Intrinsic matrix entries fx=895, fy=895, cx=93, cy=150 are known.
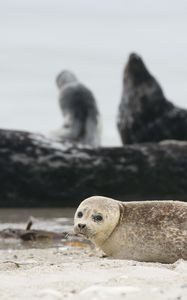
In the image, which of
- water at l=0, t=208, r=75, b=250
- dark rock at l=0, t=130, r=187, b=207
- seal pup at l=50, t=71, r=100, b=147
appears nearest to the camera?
water at l=0, t=208, r=75, b=250

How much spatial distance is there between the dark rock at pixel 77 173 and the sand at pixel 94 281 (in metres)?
5.55

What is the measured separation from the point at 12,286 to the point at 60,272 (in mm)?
446

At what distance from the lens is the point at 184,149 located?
11.1 meters

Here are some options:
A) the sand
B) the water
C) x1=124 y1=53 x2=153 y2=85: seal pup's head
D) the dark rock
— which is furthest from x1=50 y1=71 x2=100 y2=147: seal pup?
the sand

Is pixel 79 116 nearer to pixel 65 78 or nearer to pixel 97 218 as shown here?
pixel 65 78

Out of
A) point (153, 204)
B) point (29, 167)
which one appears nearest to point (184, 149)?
point (29, 167)

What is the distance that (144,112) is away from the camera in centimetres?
1388

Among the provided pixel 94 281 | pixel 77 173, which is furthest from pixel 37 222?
pixel 94 281

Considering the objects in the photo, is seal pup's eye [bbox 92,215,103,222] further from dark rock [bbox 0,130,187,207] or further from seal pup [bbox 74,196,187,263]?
dark rock [bbox 0,130,187,207]

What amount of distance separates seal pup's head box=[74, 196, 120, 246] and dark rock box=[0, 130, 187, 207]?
522 cm

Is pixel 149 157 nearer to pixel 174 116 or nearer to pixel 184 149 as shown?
pixel 184 149

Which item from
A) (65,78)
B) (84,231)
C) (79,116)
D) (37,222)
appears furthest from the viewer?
(65,78)

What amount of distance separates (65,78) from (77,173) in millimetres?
6870

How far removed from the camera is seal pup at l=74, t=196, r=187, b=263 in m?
4.72
